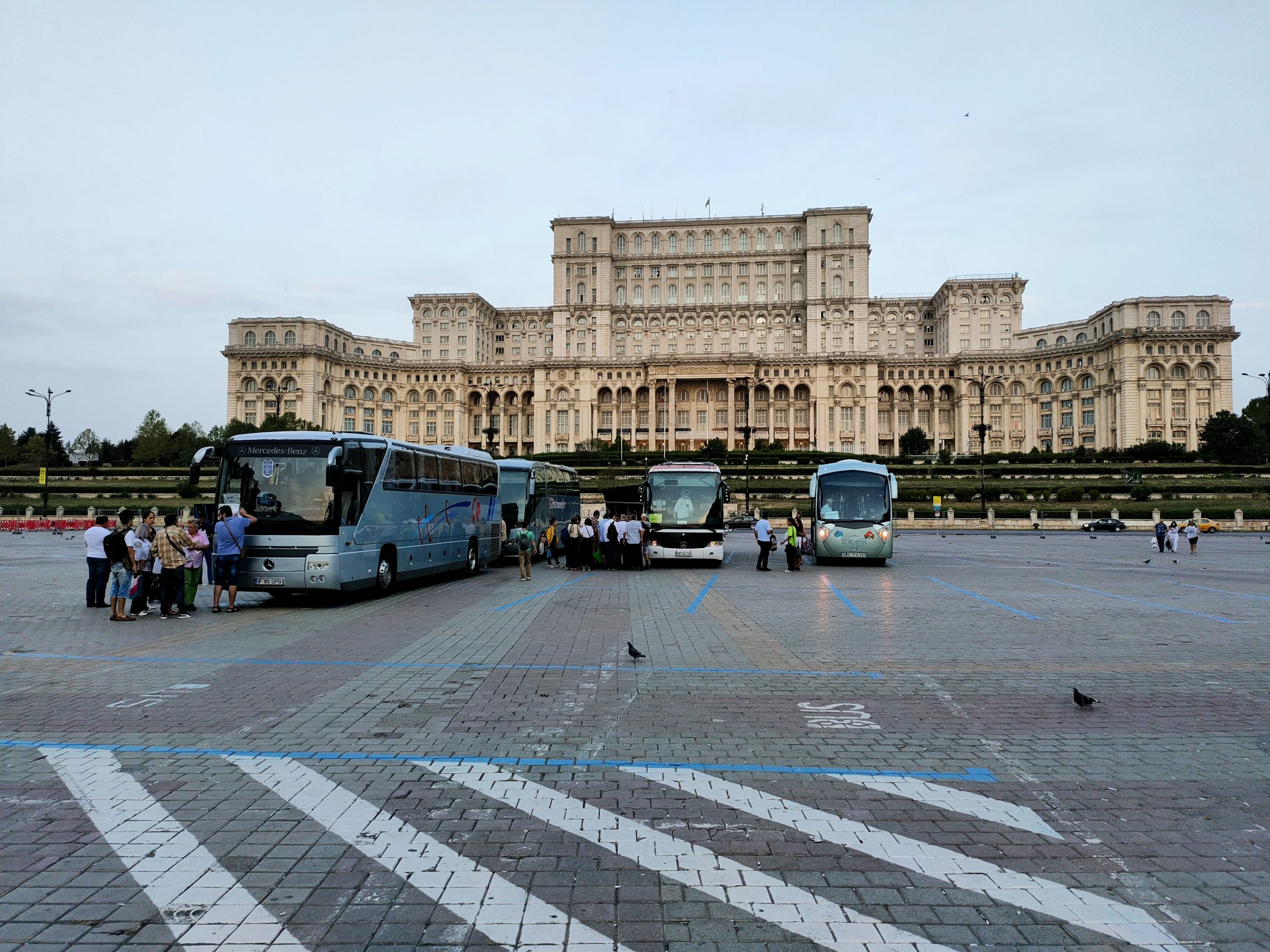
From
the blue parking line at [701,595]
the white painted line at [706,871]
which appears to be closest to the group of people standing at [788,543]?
the blue parking line at [701,595]

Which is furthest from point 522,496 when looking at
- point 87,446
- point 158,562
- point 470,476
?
point 87,446

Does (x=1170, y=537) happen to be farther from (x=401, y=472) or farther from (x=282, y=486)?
(x=282, y=486)

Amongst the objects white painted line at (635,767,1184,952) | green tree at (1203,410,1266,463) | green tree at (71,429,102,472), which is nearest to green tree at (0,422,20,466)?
green tree at (71,429,102,472)

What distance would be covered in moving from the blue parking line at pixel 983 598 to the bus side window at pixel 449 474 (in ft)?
39.5

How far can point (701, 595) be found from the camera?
16.1m

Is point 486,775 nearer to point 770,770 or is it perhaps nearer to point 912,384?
point 770,770

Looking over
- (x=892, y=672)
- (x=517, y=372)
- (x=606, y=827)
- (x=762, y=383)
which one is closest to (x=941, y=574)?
(x=892, y=672)

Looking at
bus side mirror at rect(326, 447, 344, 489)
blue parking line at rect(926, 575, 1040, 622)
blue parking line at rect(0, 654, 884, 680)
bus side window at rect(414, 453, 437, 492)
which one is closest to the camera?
blue parking line at rect(0, 654, 884, 680)

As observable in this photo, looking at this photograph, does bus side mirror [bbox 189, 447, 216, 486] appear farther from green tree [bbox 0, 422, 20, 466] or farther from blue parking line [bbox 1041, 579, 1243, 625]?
green tree [bbox 0, 422, 20, 466]

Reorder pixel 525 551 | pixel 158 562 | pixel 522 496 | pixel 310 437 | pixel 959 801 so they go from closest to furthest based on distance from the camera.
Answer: pixel 959 801 → pixel 158 562 → pixel 310 437 → pixel 525 551 → pixel 522 496

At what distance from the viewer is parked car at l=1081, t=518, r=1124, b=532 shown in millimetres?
47594

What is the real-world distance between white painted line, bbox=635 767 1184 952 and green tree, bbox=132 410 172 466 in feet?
301

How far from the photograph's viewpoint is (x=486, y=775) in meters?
5.23

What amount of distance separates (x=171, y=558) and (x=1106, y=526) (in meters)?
50.7
